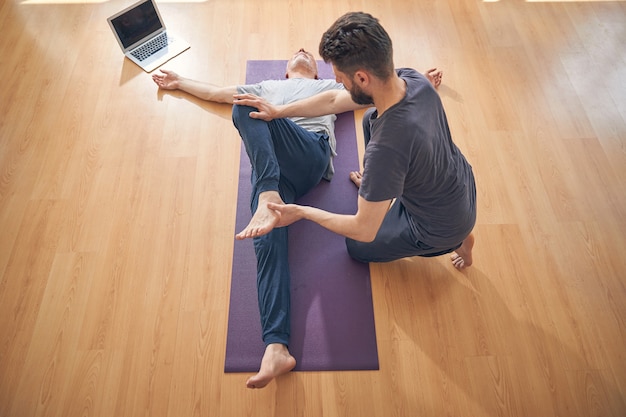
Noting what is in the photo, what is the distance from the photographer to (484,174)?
225 centimetres

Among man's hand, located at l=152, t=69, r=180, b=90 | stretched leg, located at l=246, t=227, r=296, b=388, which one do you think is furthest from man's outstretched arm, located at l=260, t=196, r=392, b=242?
man's hand, located at l=152, t=69, r=180, b=90

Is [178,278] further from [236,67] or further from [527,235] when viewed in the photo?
[527,235]

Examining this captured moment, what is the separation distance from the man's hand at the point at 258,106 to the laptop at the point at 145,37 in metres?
1.08

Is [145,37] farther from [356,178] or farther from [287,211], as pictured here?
[287,211]

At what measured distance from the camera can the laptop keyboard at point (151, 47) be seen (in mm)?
2610

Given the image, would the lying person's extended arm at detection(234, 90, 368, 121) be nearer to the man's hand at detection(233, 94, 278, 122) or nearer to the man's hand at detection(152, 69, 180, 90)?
the man's hand at detection(233, 94, 278, 122)

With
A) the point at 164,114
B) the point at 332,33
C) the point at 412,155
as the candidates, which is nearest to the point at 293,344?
the point at 412,155

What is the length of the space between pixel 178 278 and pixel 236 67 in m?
1.34

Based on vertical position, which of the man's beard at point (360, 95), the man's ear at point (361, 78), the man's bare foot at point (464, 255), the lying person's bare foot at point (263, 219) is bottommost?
the man's bare foot at point (464, 255)

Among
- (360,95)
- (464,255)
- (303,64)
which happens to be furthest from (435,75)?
(360,95)

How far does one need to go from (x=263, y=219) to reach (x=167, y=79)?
1267mm

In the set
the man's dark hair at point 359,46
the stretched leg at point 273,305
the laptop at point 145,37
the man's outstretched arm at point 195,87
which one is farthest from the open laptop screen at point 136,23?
the man's dark hair at point 359,46

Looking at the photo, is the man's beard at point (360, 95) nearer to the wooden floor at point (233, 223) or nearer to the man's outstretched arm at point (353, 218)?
the man's outstretched arm at point (353, 218)

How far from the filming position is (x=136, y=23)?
2.53 meters
